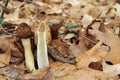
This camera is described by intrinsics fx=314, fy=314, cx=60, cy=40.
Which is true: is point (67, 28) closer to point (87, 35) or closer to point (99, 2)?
point (87, 35)

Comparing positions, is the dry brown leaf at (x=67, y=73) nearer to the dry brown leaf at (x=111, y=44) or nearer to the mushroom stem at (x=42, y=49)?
the mushroom stem at (x=42, y=49)

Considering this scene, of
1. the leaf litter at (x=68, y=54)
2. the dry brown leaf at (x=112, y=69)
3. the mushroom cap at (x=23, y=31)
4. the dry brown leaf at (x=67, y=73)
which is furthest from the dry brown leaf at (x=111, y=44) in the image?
the mushroom cap at (x=23, y=31)

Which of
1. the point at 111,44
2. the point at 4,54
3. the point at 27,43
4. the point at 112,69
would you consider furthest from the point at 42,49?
the point at 111,44

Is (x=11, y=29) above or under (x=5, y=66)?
above

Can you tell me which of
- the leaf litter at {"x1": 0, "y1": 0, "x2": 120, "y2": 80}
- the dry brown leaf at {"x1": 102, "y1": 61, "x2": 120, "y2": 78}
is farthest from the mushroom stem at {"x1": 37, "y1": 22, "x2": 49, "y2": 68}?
the dry brown leaf at {"x1": 102, "y1": 61, "x2": 120, "y2": 78}

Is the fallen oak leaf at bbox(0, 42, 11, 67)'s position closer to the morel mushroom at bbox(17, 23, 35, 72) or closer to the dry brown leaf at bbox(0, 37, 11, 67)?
the dry brown leaf at bbox(0, 37, 11, 67)

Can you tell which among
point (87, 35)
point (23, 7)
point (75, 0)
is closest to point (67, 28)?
point (87, 35)
